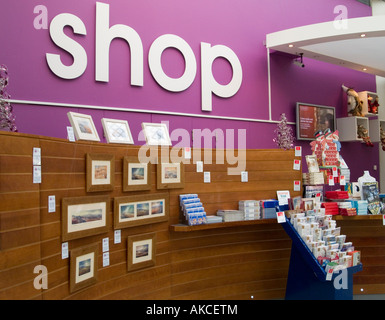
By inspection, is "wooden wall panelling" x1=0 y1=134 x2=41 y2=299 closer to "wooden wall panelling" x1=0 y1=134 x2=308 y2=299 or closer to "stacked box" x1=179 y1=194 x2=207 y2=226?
"wooden wall panelling" x1=0 y1=134 x2=308 y2=299

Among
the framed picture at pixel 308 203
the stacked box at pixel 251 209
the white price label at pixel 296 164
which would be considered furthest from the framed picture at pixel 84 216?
the white price label at pixel 296 164

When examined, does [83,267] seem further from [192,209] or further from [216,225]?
[216,225]

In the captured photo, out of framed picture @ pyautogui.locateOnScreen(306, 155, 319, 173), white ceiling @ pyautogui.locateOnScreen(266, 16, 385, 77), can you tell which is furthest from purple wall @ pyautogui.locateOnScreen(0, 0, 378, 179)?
framed picture @ pyautogui.locateOnScreen(306, 155, 319, 173)

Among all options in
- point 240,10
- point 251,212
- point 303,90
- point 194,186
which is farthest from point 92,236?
point 303,90

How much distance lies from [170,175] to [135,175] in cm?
45

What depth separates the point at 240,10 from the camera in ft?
20.9

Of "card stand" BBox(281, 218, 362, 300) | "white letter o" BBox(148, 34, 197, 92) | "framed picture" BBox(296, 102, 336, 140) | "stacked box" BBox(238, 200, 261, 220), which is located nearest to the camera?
"card stand" BBox(281, 218, 362, 300)

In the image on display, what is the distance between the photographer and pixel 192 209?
4.04 meters

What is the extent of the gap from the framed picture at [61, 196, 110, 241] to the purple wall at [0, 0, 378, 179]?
5.38 feet

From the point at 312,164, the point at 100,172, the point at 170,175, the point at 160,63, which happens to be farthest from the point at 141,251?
the point at 160,63

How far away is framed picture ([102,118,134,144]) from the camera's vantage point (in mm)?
3504

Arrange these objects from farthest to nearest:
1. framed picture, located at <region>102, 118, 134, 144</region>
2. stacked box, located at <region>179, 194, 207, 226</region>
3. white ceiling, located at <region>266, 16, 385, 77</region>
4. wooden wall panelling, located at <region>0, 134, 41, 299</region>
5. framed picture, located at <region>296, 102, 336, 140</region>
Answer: framed picture, located at <region>296, 102, 336, 140</region>
white ceiling, located at <region>266, 16, 385, 77</region>
stacked box, located at <region>179, 194, 207, 226</region>
framed picture, located at <region>102, 118, 134, 144</region>
wooden wall panelling, located at <region>0, 134, 41, 299</region>

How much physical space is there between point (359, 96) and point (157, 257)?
574cm

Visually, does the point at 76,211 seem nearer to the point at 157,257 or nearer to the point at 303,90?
the point at 157,257
